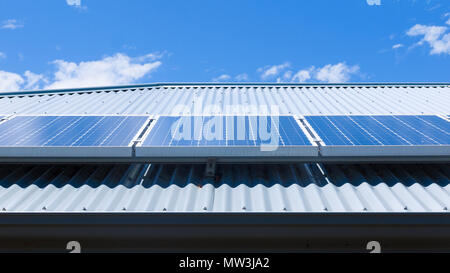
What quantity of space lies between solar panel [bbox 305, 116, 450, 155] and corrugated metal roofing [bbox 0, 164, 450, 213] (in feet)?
1.72

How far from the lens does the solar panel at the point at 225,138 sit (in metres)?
6.04

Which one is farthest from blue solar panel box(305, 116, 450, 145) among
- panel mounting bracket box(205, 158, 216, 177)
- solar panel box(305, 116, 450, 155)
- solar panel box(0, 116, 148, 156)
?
solar panel box(0, 116, 148, 156)

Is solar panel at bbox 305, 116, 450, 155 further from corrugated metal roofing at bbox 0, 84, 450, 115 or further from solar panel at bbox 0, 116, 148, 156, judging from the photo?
solar panel at bbox 0, 116, 148, 156

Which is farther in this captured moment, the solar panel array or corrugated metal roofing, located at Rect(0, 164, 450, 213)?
the solar panel array

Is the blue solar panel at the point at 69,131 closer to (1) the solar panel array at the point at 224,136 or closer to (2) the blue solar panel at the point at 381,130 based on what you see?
(1) the solar panel array at the point at 224,136

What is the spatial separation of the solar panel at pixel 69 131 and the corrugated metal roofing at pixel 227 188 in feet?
1.81

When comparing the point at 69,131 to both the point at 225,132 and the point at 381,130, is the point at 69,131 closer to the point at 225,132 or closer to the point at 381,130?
the point at 225,132

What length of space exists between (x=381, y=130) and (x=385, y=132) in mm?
144

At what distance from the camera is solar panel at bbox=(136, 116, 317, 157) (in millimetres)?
6043

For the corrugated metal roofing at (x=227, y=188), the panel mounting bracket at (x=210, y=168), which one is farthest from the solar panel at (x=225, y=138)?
the corrugated metal roofing at (x=227, y=188)
